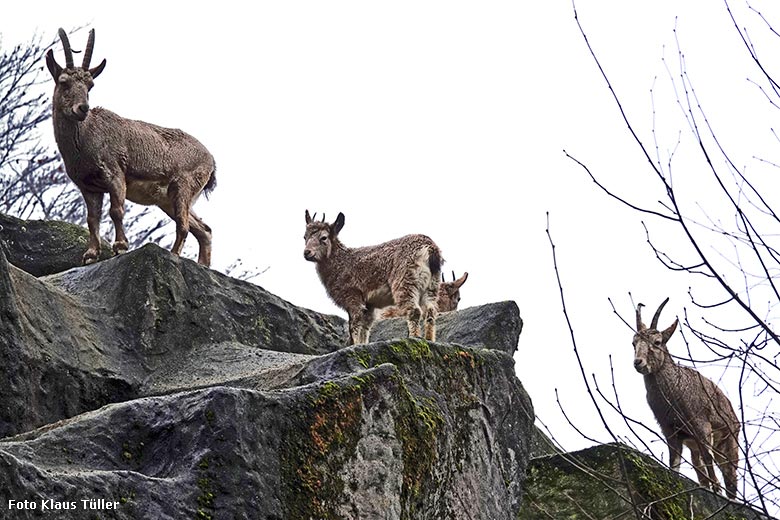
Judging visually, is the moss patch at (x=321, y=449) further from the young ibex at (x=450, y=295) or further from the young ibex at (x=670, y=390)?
the young ibex at (x=450, y=295)

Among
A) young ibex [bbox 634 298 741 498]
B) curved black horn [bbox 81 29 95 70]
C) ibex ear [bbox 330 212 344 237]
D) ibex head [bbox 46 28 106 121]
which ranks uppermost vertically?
curved black horn [bbox 81 29 95 70]

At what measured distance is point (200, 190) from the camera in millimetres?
12312

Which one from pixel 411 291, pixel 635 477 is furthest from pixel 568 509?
pixel 411 291

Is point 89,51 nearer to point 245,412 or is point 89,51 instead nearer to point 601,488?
point 601,488

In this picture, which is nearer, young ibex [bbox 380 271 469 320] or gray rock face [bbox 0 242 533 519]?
gray rock face [bbox 0 242 533 519]

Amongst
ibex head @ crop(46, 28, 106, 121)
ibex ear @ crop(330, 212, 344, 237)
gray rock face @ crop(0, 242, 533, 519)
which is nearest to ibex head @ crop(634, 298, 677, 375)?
gray rock face @ crop(0, 242, 533, 519)

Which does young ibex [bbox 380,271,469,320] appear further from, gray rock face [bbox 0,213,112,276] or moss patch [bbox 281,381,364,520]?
moss patch [bbox 281,381,364,520]

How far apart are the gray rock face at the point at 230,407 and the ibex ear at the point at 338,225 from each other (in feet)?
3.21

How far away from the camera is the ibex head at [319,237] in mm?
11727

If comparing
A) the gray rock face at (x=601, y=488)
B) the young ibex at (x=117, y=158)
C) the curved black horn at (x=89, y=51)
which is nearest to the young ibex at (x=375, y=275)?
the young ibex at (x=117, y=158)

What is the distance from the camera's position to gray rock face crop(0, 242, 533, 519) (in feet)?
18.8

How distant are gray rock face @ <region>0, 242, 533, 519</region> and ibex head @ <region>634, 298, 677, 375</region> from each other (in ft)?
6.17

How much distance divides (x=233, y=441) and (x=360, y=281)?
18.6 feet

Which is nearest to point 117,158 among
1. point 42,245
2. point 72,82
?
point 72,82
